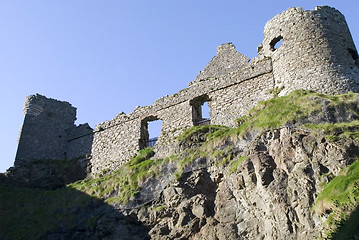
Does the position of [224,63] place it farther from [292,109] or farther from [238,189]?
[238,189]

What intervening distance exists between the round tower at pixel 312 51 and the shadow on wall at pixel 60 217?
9299 millimetres

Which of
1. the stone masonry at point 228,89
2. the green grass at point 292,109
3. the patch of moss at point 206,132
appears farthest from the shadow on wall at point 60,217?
the green grass at point 292,109

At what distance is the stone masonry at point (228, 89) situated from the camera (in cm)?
1872

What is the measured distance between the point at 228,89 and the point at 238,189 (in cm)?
805

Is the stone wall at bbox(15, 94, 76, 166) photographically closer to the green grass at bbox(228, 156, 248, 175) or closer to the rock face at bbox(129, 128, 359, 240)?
the rock face at bbox(129, 128, 359, 240)

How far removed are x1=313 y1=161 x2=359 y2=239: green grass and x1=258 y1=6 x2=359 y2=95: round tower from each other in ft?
22.9

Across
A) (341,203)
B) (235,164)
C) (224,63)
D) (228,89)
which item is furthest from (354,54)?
(341,203)

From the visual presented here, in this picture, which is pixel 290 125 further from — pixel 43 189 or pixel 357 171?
pixel 43 189

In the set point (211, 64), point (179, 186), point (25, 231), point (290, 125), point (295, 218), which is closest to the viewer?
point (295, 218)

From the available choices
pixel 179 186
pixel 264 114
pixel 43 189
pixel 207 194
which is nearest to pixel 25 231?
pixel 43 189

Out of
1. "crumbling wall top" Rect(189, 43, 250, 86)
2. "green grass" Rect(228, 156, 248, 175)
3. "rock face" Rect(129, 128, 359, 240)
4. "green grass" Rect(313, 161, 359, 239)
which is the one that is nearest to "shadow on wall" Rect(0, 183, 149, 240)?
"rock face" Rect(129, 128, 359, 240)

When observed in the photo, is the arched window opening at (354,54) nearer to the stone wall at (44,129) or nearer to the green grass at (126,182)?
the green grass at (126,182)

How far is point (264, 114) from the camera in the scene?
1634 centimetres

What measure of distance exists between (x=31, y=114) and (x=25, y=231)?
1030 centimetres
